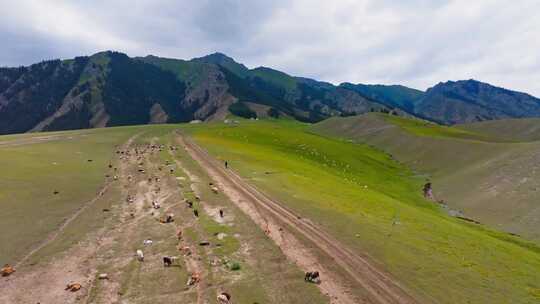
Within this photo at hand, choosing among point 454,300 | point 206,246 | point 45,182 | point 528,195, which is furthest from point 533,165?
point 45,182

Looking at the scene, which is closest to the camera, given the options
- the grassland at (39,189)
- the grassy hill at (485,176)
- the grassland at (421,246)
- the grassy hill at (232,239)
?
the grassy hill at (232,239)

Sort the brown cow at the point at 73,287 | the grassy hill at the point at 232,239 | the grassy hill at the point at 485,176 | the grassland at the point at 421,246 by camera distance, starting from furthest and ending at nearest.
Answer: the grassy hill at the point at 485,176 → the grassland at the point at 421,246 → the grassy hill at the point at 232,239 → the brown cow at the point at 73,287

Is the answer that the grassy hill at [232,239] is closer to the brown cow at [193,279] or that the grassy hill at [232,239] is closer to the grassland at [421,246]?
the grassland at [421,246]

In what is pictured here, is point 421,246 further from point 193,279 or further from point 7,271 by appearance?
point 7,271

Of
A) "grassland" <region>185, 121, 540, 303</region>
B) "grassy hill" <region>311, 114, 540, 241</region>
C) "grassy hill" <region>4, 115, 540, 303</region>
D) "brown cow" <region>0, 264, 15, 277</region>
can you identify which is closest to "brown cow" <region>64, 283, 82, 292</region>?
"grassy hill" <region>4, 115, 540, 303</region>

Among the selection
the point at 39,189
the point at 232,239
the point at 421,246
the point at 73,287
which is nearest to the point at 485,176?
the point at 421,246

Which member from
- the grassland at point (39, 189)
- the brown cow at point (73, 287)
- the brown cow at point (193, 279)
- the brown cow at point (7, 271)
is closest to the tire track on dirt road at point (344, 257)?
the brown cow at point (193, 279)

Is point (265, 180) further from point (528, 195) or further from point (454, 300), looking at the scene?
point (528, 195)
